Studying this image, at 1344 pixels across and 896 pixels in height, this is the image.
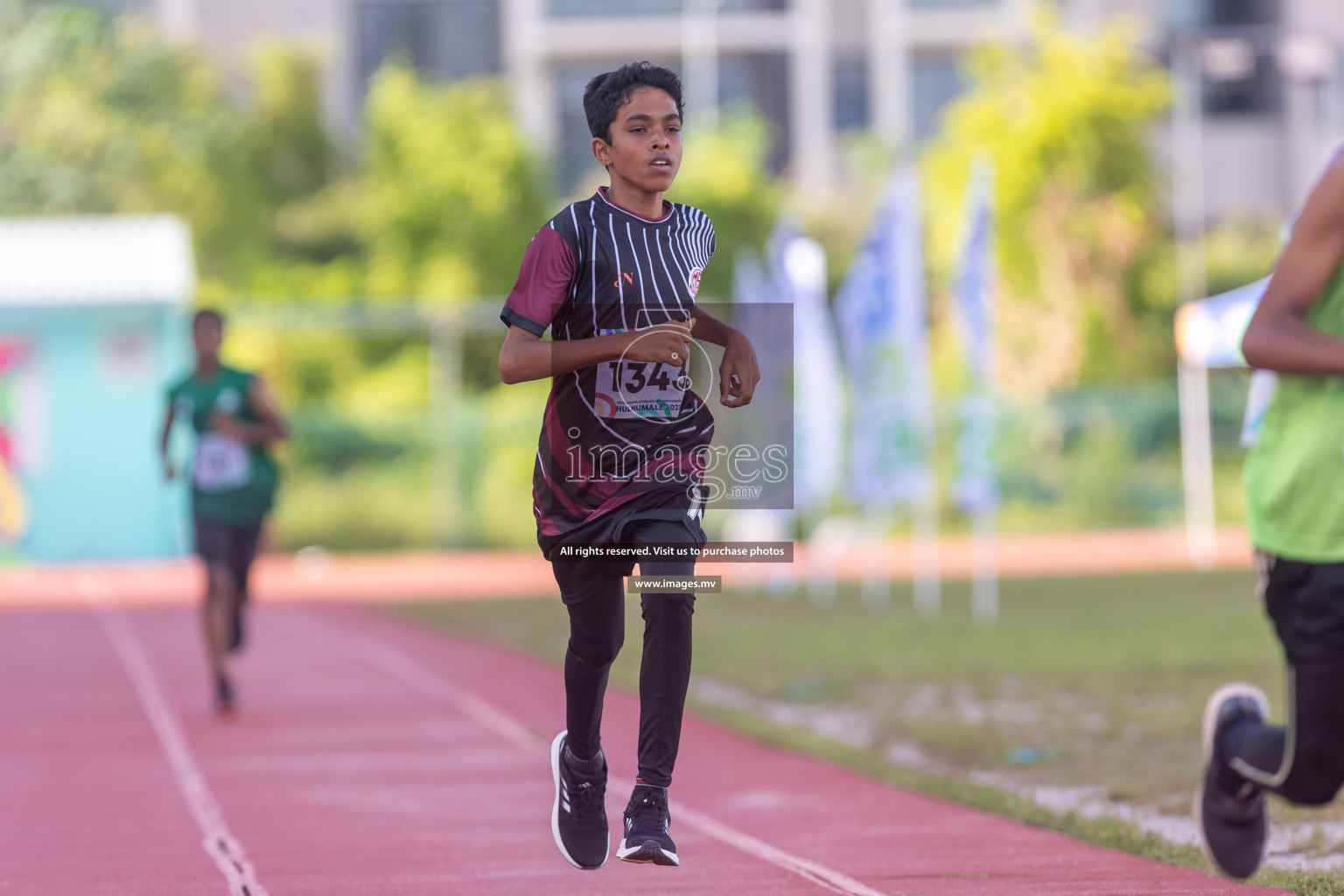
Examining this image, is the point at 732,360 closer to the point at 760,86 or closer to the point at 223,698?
the point at 223,698

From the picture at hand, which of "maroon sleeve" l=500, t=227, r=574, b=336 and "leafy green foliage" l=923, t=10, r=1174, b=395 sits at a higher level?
"leafy green foliage" l=923, t=10, r=1174, b=395

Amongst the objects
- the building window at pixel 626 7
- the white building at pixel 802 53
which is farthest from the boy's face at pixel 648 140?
the building window at pixel 626 7

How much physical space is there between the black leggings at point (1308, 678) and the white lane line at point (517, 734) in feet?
4.55

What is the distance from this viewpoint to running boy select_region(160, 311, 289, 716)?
33.4ft

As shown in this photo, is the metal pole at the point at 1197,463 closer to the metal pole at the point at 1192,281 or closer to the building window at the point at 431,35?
the metal pole at the point at 1192,281

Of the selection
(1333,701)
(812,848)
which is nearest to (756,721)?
(812,848)

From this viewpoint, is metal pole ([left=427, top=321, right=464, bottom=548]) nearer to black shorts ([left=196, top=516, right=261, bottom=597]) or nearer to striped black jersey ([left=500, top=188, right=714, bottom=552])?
black shorts ([left=196, top=516, right=261, bottom=597])

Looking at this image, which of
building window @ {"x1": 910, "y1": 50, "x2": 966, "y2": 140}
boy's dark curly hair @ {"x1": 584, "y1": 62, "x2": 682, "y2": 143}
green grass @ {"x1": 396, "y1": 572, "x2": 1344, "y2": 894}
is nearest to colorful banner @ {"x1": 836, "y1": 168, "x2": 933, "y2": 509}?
green grass @ {"x1": 396, "y1": 572, "x2": 1344, "y2": 894}

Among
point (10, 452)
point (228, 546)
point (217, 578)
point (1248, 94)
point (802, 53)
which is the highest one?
point (802, 53)

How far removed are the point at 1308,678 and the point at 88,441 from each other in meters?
25.6

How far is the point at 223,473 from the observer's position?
403 inches

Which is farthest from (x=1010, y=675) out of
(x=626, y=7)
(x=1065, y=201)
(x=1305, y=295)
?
(x=626, y=7)

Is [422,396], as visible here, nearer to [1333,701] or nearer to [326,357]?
[326,357]

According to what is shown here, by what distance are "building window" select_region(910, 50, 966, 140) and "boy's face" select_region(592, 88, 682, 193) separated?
4803cm
